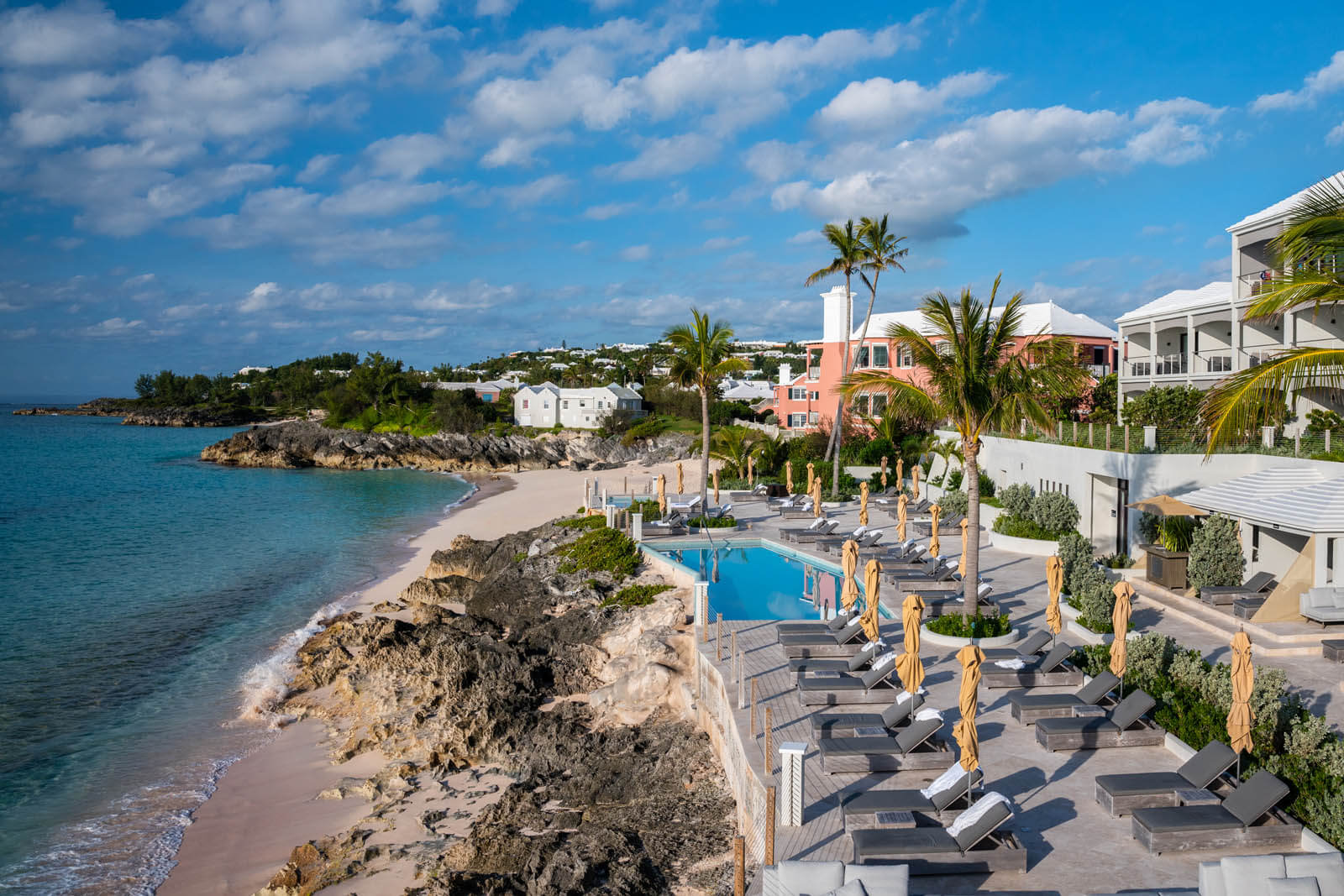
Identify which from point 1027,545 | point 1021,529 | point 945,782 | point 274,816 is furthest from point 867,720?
point 1021,529

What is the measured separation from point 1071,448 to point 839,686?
549 inches

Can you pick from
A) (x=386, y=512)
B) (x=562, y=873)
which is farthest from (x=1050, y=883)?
(x=386, y=512)

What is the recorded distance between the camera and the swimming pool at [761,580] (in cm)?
1844

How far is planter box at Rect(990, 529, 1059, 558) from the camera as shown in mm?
22062

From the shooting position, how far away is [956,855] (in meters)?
7.57

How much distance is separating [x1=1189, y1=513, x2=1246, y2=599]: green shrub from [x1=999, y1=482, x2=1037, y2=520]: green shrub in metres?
6.93

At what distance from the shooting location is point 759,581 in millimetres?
21172

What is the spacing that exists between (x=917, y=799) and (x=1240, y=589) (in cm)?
1070

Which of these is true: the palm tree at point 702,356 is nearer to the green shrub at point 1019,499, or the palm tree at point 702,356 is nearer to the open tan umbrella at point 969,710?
the green shrub at point 1019,499

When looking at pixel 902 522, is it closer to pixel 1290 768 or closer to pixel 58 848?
pixel 1290 768

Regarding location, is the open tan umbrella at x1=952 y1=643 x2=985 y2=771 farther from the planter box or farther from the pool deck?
the planter box

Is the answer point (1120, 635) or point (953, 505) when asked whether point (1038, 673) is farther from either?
point (953, 505)

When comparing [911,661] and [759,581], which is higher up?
[911,661]

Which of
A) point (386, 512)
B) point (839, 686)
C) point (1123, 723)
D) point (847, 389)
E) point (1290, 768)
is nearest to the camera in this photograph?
point (1290, 768)
